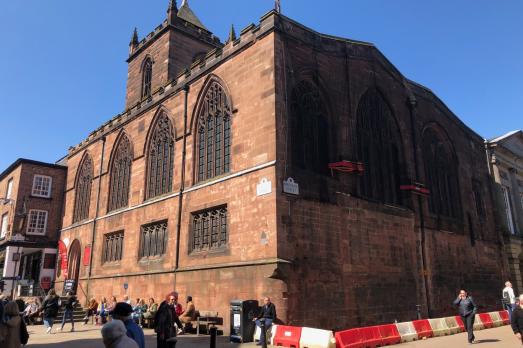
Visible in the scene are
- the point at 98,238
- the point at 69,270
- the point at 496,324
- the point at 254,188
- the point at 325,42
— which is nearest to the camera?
the point at 254,188

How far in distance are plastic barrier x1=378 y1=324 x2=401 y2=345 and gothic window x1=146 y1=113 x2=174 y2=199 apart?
39.2 ft

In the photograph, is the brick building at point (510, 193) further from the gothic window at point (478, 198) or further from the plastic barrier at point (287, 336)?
the plastic barrier at point (287, 336)

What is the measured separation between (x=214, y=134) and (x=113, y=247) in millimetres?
10019

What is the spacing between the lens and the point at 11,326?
661 centimetres

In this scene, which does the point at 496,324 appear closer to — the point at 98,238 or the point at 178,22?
the point at 98,238

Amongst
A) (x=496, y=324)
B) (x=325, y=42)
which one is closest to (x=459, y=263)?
(x=496, y=324)

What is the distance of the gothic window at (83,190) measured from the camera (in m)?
29.5

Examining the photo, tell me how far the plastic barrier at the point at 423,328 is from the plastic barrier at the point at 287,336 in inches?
169

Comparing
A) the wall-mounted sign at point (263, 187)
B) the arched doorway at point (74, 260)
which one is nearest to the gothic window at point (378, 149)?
the wall-mounted sign at point (263, 187)

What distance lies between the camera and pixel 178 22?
97.1 ft

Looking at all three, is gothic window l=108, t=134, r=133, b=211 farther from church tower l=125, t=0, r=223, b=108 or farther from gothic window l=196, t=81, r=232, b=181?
gothic window l=196, t=81, r=232, b=181

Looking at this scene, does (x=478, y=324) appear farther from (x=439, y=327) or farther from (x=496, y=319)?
(x=439, y=327)

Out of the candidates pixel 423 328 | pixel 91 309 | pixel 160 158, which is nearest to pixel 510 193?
pixel 423 328

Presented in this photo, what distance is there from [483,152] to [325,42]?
1729 cm
